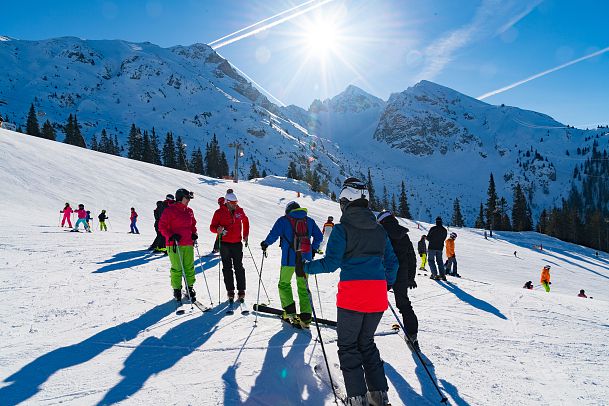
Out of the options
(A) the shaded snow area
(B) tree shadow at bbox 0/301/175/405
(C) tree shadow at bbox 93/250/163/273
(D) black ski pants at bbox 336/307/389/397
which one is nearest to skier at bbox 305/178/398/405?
(D) black ski pants at bbox 336/307/389/397

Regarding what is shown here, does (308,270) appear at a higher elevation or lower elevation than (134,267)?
higher

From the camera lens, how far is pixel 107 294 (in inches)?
291

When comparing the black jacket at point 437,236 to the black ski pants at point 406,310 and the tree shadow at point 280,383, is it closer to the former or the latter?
the black ski pants at point 406,310

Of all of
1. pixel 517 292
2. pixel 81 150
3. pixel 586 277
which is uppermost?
pixel 81 150

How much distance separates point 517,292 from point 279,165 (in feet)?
544

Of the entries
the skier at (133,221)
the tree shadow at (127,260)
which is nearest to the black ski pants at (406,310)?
the tree shadow at (127,260)

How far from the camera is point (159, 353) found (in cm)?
483

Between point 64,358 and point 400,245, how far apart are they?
502 cm

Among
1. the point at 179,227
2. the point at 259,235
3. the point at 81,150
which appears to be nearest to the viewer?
the point at 179,227

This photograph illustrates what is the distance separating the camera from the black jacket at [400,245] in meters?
5.72

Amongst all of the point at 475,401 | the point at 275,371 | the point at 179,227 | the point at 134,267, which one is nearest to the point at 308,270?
the point at 275,371

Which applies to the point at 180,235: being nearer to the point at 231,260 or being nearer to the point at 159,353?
the point at 231,260

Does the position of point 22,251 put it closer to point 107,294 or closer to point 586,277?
point 107,294

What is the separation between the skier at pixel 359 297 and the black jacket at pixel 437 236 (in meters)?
9.54
